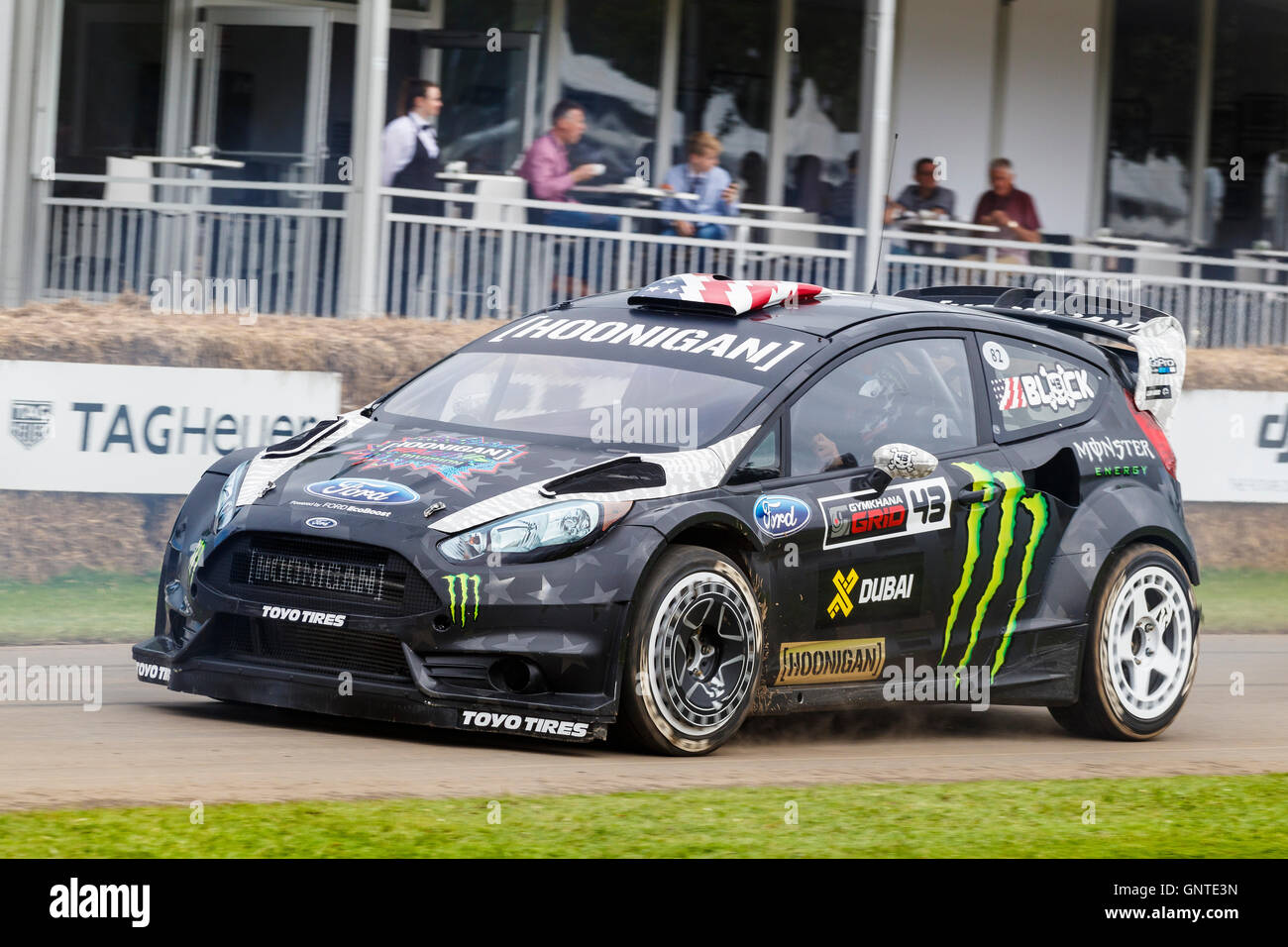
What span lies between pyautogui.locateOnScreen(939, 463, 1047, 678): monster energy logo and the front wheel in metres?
1.11

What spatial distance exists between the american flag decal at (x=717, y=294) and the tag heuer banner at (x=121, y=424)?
3533mm

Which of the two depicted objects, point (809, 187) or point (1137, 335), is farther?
point (809, 187)

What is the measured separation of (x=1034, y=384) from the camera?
8789 mm

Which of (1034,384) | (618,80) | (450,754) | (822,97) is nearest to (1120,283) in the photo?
(822,97)

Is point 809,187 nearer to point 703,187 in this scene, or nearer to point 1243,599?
point 703,187

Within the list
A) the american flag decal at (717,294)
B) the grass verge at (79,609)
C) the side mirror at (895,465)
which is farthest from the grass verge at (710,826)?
the grass verge at (79,609)

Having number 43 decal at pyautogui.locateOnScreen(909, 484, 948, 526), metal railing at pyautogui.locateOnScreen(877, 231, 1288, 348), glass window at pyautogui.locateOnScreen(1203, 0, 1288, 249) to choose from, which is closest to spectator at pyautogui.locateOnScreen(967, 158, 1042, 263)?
metal railing at pyautogui.locateOnScreen(877, 231, 1288, 348)

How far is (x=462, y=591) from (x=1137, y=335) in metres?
3.92

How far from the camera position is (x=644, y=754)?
7203mm

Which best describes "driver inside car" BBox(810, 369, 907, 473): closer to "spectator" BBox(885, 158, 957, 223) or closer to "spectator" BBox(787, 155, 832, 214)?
"spectator" BBox(885, 158, 957, 223)

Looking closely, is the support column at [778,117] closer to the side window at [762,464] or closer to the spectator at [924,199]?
the spectator at [924,199]

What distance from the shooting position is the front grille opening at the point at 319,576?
6.90 meters

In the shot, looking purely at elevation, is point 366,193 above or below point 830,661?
above

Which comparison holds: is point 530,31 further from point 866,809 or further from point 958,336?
point 866,809
